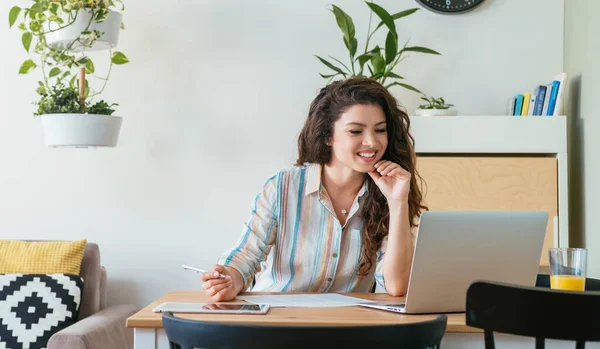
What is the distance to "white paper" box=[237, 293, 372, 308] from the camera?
179 cm

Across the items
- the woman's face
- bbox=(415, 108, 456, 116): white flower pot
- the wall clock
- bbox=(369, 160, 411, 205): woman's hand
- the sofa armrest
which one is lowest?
the sofa armrest

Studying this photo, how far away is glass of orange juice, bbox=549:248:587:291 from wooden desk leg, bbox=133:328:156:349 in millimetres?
910

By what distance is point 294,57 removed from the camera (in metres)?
3.57

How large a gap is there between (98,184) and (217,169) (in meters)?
0.56

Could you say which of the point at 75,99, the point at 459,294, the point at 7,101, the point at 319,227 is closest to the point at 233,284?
the point at 319,227

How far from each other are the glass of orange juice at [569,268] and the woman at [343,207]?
496mm

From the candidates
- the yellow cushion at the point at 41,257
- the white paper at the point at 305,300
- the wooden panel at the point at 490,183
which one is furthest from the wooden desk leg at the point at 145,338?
the wooden panel at the point at 490,183

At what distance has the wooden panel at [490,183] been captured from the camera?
3.12m

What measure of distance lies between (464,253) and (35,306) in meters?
1.87

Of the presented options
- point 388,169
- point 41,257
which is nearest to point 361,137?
point 388,169

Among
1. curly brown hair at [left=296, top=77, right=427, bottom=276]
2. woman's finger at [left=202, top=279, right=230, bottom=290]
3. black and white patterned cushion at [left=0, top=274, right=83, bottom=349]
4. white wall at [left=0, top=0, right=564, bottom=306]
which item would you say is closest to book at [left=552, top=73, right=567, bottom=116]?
white wall at [left=0, top=0, right=564, bottom=306]

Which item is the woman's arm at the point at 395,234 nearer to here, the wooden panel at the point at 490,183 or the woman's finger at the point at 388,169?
the woman's finger at the point at 388,169

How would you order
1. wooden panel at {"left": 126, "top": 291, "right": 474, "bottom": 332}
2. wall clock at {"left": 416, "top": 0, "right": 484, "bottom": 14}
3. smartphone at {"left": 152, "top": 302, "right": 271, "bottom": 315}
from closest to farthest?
1. wooden panel at {"left": 126, "top": 291, "right": 474, "bottom": 332}
2. smartphone at {"left": 152, "top": 302, "right": 271, "bottom": 315}
3. wall clock at {"left": 416, "top": 0, "right": 484, "bottom": 14}

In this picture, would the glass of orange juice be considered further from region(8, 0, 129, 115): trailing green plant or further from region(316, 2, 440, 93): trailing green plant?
region(8, 0, 129, 115): trailing green plant
